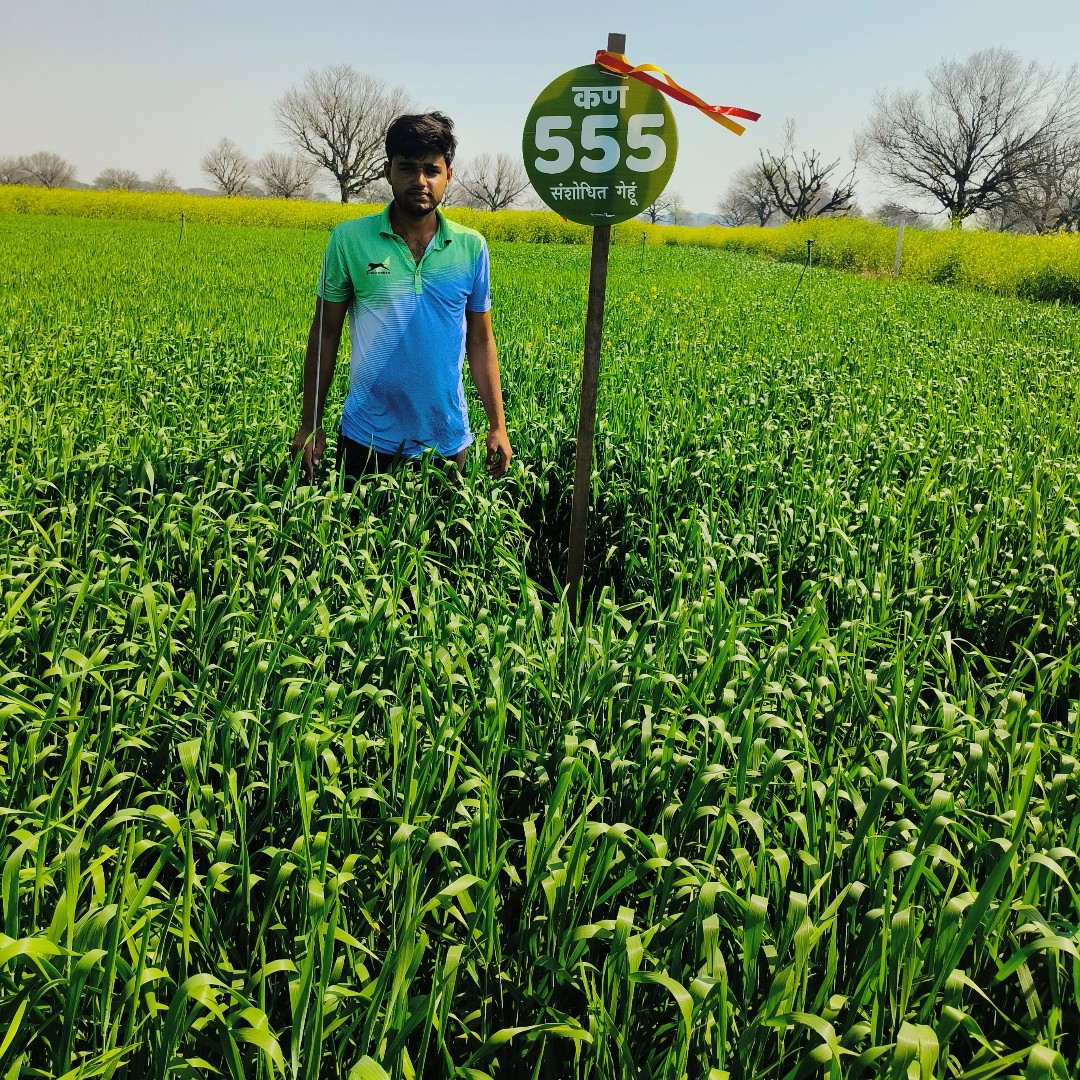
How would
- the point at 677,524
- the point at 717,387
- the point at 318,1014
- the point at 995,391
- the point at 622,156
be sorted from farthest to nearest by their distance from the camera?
the point at 995,391 → the point at 717,387 → the point at 677,524 → the point at 622,156 → the point at 318,1014

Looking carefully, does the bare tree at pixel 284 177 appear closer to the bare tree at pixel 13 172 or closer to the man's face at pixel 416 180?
the bare tree at pixel 13 172

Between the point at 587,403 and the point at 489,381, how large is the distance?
50cm

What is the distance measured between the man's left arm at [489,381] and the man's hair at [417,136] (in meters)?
0.62

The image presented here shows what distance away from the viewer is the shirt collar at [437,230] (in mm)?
2758

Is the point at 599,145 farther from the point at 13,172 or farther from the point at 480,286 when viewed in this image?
the point at 13,172

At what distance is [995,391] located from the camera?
6578 mm

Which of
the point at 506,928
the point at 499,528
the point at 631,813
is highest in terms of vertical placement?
the point at 499,528

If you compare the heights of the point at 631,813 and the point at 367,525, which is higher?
the point at 367,525

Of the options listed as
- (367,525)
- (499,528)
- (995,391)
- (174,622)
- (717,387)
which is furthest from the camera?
(995,391)

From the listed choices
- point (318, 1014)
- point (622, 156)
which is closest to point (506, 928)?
point (318, 1014)

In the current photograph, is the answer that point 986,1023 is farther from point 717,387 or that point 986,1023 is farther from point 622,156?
point 717,387

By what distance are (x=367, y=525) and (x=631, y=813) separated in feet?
5.15

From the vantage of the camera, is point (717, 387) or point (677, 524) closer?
point (677, 524)

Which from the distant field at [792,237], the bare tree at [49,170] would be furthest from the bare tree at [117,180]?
the distant field at [792,237]
